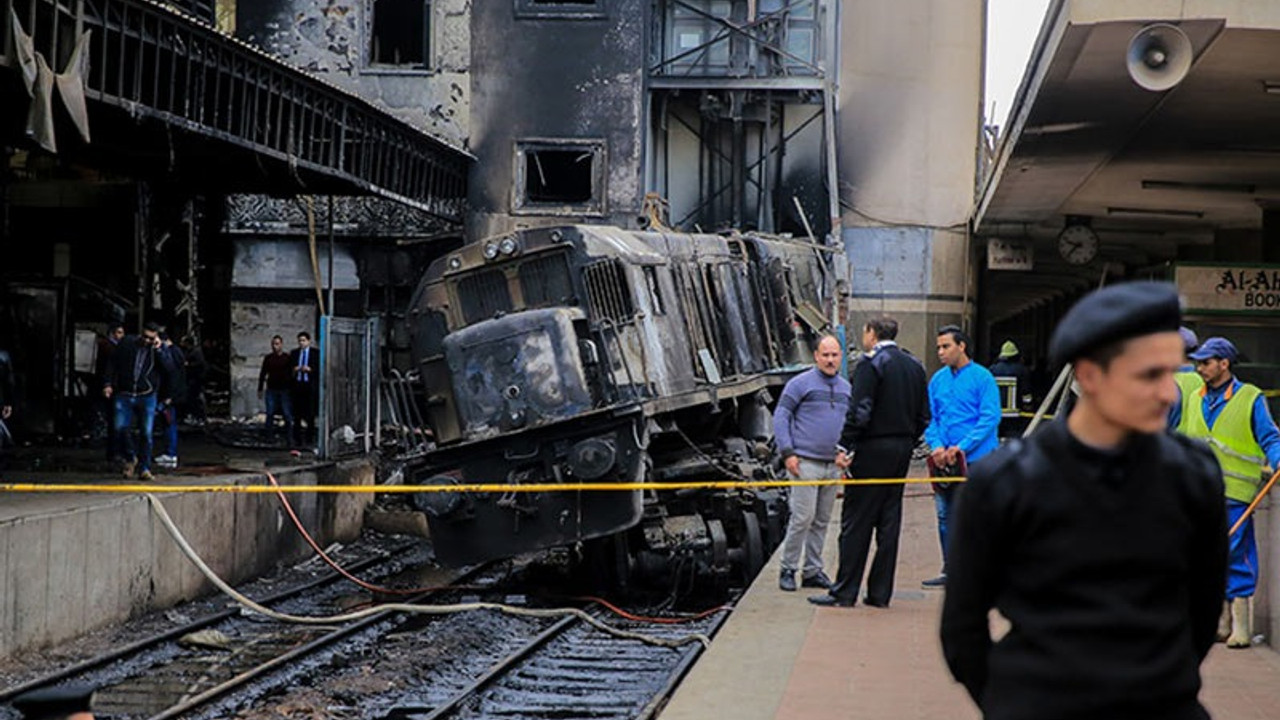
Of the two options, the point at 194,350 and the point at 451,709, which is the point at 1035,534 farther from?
the point at 194,350

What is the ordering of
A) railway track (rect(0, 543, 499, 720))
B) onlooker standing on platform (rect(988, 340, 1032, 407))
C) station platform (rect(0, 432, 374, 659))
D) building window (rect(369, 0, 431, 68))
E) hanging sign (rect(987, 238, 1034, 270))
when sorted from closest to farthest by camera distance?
railway track (rect(0, 543, 499, 720)) → station platform (rect(0, 432, 374, 659)) → onlooker standing on platform (rect(988, 340, 1032, 407)) → hanging sign (rect(987, 238, 1034, 270)) → building window (rect(369, 0, 431, 68))

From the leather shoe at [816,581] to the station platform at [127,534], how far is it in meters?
5.12

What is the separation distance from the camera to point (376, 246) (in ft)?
116

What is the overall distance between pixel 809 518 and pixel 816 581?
77 centimetres

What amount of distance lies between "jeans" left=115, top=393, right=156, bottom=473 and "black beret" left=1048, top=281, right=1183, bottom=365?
1608cm

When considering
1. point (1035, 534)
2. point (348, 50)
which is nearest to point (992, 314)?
point (348, 50)

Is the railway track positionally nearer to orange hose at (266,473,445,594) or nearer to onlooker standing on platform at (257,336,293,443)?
orange hose at (266,473,445,594)

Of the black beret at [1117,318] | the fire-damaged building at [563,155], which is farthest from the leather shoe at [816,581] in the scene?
the fire-damaged building at [563,155]

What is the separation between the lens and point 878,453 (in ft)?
41.0

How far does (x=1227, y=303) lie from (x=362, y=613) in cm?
909

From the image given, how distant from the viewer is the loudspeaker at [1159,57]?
457 inches

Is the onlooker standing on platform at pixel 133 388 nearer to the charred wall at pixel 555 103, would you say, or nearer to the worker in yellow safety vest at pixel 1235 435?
the worker in yellow safety vest at pixel 1235 435

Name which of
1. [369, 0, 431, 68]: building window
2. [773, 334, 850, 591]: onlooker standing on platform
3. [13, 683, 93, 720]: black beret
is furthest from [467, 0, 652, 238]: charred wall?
[13, 683, 93, 720]: black beret

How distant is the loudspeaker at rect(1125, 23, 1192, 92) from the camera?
11602 mm
